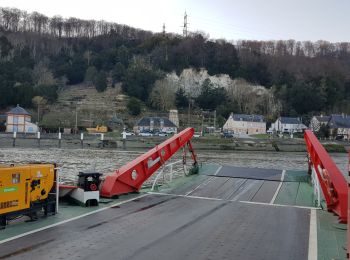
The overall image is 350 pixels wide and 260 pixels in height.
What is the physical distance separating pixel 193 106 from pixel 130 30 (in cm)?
5118

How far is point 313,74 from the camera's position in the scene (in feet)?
390

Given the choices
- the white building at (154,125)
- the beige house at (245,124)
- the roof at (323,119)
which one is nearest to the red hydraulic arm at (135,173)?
the white building at (154,125)

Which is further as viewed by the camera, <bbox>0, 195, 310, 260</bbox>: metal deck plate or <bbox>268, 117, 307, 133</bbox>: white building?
<bbox>268, 117, 307, 133</bbox>: white building

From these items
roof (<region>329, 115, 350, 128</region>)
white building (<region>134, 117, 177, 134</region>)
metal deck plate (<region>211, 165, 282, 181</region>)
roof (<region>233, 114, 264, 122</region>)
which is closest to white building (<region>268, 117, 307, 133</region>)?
roof (<region>233, 114, 264, 122</region>)

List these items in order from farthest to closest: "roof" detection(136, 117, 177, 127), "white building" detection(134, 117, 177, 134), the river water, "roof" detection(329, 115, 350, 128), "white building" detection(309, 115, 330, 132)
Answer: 1. "white building" detection(309, 115, 330, 132)
2. "roof" detection(329, 115, 350, 128)
3. "roof" detection(136, 117, 177, 127)
4. "white building" detection(134, 117, 177, 134)
5. the river water

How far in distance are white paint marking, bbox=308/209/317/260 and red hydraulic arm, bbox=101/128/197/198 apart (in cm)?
453

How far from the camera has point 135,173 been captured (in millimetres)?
11531

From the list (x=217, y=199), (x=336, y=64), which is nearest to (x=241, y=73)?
(x=336, y=64)

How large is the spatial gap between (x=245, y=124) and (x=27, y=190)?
90.0m

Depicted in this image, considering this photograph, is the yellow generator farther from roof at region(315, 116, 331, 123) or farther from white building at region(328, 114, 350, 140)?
roof at region(315, 116, 331, 123)

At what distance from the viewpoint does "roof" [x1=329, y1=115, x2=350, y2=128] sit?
9454cm

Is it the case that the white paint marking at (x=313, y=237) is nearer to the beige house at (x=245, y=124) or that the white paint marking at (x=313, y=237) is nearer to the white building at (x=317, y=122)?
the beige house at (x=245, y=124)

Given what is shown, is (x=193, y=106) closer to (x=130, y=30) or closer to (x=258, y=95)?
(x=258, y=95)

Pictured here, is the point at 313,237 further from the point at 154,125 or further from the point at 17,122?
the point at 154,125
